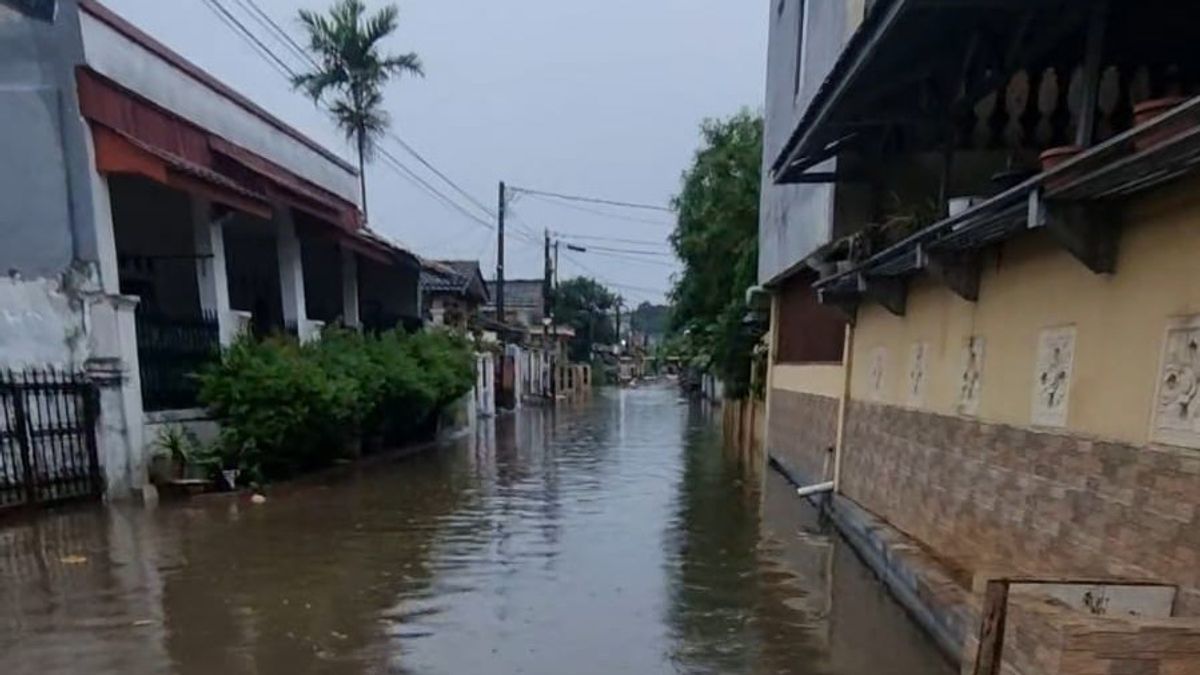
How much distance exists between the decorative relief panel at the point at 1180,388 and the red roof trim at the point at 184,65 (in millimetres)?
9972

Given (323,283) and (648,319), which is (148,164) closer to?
(323,283)

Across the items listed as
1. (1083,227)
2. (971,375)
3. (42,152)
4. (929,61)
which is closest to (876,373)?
(971,375)

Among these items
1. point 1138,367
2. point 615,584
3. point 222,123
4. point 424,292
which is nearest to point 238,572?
point 615,584

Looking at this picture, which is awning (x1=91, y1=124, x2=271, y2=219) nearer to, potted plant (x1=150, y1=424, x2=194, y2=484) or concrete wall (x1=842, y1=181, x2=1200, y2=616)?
potted plant (x1=150, y1=424, x2=194, y2=484)

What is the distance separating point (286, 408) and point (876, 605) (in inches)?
290

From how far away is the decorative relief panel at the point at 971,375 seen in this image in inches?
216

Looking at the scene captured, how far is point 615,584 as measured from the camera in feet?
20.5

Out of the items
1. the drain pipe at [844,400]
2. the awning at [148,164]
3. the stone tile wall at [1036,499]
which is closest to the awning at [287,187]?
the awning at [148,164]

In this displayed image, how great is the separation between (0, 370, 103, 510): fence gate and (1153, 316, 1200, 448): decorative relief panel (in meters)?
9.50

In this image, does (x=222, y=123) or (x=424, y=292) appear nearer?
(x=222, y=123)

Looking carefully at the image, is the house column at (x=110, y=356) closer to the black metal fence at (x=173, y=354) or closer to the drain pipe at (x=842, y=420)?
the black metal fence at (x=173, y=354)

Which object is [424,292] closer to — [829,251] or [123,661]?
[829,251]

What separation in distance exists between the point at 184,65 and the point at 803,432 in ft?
31.3

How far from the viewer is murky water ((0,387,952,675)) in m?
4.68
